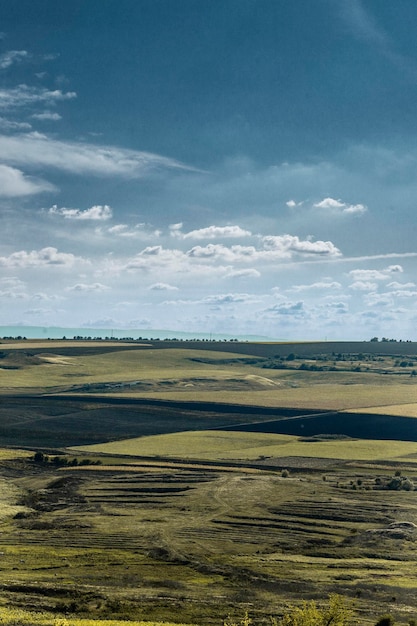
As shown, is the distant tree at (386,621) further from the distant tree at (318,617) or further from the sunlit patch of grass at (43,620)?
the sunlit patch of grass at (43,620)

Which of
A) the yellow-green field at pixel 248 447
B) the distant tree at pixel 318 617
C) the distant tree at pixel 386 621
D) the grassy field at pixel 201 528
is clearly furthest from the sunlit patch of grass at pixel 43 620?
the yellow-green field at pixel 248 447

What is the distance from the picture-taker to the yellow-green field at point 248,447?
14775 centimetres

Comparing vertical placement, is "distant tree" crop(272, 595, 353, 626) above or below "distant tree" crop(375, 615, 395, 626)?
above

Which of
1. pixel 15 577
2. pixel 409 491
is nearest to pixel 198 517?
pixel 15 577

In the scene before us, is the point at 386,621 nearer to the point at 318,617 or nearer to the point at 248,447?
the point at 318,617

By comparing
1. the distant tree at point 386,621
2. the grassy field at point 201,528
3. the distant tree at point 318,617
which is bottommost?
the grassy field at point 201,528

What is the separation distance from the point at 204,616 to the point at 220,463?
77364 mm

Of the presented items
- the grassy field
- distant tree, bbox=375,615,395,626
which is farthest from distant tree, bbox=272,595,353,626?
the grassy field

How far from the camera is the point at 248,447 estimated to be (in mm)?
157125

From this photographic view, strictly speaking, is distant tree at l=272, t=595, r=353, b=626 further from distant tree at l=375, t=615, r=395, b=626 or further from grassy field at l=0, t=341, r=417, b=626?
grassy field at l=0, t=341, r=417, b=626

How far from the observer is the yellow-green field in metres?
148

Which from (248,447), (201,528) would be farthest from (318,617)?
(248,447)

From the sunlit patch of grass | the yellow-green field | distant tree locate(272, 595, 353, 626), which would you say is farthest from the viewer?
the yellow-green field

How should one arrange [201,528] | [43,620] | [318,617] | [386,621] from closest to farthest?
[318,617]
[43,620]
[386,621]
[201,528]
